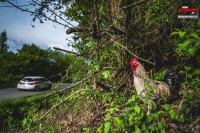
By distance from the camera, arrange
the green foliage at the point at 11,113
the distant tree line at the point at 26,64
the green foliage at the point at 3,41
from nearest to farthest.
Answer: the green foliage at the point at 11,113, the distant tree line at the point at 26,64, the green foliage at the point at 3,41

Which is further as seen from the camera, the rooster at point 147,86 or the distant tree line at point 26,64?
the distant tree line at point 26,64

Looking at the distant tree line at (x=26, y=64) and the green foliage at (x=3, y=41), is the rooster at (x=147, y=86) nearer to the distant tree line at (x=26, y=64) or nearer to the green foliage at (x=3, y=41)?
the distant tree line at (x=26, y=64)

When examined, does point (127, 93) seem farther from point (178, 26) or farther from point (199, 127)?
point (178, 26)

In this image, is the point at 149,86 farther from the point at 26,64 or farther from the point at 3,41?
the point at 3,41

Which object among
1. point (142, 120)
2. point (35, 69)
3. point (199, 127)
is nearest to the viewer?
point (199, 127)

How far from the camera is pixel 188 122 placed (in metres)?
1.82

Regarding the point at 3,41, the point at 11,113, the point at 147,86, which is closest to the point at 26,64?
the point at 11,113

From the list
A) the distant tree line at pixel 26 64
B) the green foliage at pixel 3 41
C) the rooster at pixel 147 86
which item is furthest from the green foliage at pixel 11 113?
the green foliage at pixel 3 41

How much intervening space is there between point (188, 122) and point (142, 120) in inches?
25.0

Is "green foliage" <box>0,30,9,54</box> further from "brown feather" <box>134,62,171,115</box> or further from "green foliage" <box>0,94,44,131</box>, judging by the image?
"brown feather" <box>134,62,171,115</box>

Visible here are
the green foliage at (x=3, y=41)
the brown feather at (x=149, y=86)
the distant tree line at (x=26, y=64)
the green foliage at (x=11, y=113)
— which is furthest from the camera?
the green foliage at (x=3, y=41)

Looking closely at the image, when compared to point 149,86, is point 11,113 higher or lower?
lower

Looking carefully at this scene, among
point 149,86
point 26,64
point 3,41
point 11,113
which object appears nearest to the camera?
point 149,86

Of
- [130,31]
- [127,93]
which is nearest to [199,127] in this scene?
[127,93]
